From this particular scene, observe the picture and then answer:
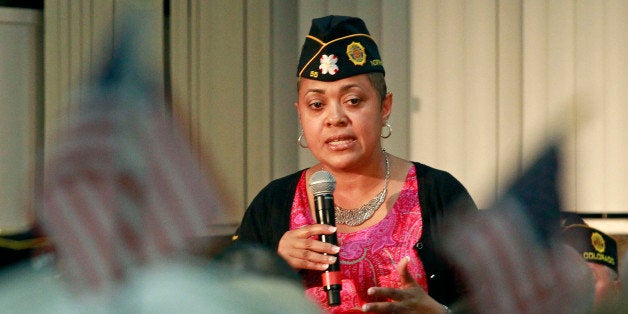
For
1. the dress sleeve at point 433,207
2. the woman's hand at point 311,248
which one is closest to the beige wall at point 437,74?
the dress sleeve at point 433,207

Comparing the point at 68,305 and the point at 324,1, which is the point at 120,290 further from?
the point at 324,1

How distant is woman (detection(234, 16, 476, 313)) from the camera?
2.29 m

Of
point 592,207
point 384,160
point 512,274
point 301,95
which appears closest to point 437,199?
point 384,160

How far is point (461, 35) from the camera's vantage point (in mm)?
4562

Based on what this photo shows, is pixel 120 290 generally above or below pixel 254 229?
above

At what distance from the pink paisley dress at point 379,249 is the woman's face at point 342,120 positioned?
0.52 ft

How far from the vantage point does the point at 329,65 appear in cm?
241

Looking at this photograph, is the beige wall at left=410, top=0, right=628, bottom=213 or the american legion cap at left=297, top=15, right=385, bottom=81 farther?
the beige wall at left=410, top=0, right=628, bottom=213

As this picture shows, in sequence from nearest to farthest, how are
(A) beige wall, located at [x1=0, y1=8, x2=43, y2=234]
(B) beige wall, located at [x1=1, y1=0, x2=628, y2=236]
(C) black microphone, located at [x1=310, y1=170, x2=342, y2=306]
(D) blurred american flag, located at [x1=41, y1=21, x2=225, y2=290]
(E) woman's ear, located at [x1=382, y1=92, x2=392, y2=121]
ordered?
(D) blurred american flag, located at [x1=41, y1=21, x2=225, y2=290], (C) black microphone, located at [x1=310, y1=170, x2=342, y2=306], (E) woman's ear, located at [x1=382, y1=92, x2=392, y2=121], (A) beige wall, located at [x1=0, y1=8, x2=43, y2=234], (B) beige wall, located at [x1=1, y1=0, x2=628, y2=236]

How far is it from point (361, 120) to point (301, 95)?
19 cm

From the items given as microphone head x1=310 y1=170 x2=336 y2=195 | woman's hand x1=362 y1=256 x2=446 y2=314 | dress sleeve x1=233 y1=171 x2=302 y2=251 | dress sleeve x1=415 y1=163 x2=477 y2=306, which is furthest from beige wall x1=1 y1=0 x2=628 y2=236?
woman's hand x1=362 y1=256 x2=446 y2=314

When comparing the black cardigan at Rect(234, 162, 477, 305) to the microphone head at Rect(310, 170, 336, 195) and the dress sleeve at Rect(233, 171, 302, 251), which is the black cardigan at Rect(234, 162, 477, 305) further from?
the microphone head at Rect(310, 170, 336, 195)

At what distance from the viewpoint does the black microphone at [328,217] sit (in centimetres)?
191

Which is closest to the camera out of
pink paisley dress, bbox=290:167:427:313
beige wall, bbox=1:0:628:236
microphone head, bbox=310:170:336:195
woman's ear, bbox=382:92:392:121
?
microphone head, bbox=310:170:336:195
